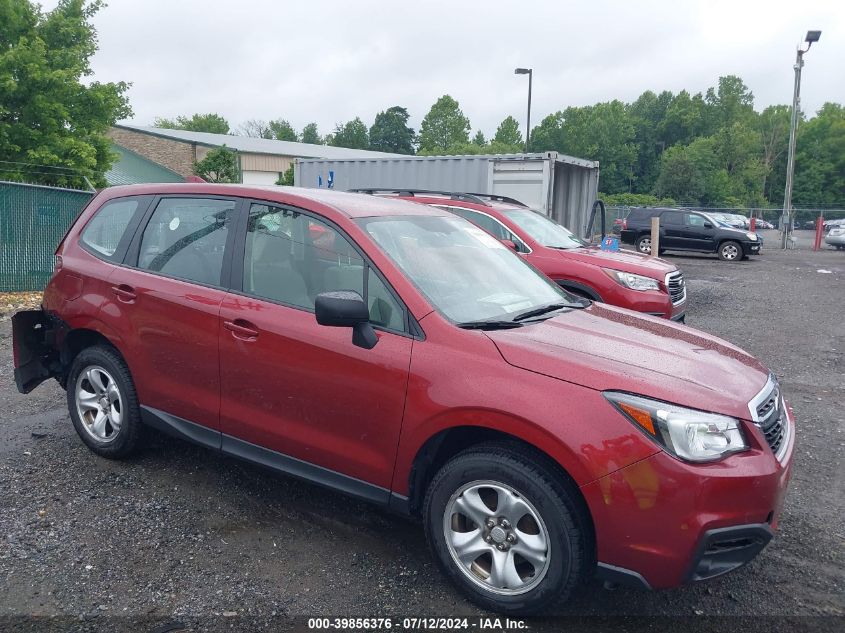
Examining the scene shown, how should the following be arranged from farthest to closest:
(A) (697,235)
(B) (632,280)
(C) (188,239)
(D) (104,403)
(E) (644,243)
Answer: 1. (E) (644,243)
2. (A) (697,235)
3. (B) (632,280)
4. (D) (104,403)
5. (C) (188,239)

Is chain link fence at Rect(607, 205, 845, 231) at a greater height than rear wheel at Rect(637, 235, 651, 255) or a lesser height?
greater

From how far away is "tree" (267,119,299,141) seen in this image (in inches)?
4382

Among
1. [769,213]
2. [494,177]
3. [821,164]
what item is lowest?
[769,213]

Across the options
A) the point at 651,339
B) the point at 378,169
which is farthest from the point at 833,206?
the point at 651,339

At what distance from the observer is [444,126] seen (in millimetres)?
98312

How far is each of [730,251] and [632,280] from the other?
1733 centimetres

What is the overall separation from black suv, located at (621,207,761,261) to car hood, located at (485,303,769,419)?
70.2 feet

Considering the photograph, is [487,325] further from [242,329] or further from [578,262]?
[578,262]

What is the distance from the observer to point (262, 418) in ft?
12.1

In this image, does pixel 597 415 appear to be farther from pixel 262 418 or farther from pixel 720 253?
pixel 720 253

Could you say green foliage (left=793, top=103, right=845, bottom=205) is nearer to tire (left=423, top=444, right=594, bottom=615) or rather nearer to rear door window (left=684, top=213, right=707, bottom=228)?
rear door window (left=684, top=213, right=707, bottom=228)

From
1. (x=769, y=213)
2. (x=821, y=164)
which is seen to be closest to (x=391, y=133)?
(x=821, y=164)

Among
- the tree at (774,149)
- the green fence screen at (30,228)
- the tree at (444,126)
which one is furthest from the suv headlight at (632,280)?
the tree at (444,126)

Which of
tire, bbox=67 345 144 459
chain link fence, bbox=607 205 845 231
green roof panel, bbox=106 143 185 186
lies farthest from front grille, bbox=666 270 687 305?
green roof panel, bbox=106 143 185 186
